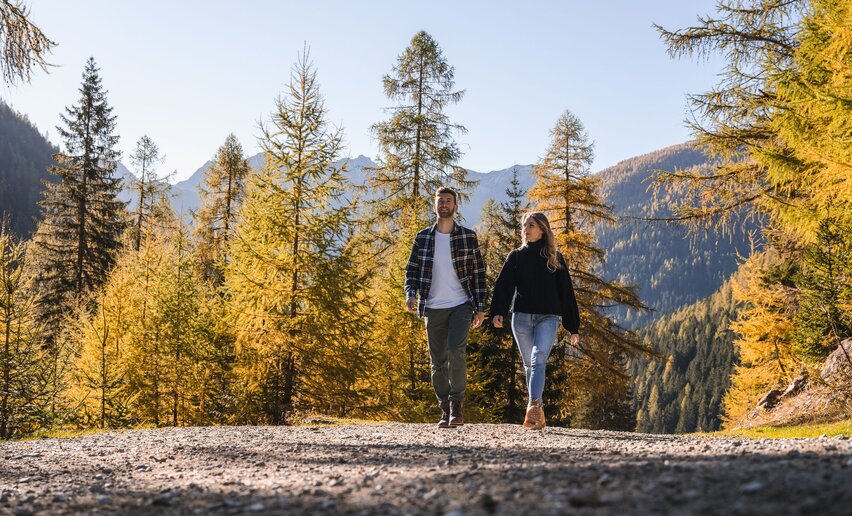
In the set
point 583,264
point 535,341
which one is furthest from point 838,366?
point 535,341

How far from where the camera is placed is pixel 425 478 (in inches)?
134

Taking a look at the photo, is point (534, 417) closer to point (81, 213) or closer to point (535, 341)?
point (535, 341)

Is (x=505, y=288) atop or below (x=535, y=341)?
atop

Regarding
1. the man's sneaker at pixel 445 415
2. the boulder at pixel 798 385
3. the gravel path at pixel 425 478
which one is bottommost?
the boulder at pixel 798 385

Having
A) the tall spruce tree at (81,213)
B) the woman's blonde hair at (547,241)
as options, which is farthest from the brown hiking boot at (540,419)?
the tall spruce tree at (81,213)

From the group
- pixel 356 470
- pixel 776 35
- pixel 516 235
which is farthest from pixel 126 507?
pixel 516 235

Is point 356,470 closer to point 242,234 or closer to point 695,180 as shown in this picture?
point 242,234

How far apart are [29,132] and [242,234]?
172962 millimetres

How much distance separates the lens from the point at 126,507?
3.21 meters

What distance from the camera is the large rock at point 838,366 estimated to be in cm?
1192

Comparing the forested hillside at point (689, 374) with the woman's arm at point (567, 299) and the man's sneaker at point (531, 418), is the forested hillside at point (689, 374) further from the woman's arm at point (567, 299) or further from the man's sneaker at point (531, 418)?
the woman's arm at point (567, 299)

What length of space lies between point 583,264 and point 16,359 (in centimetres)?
1703

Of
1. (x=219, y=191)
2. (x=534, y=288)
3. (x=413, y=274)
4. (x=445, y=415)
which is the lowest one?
(x=445, y=415)

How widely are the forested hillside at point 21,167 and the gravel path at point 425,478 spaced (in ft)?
362
